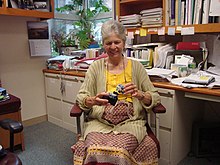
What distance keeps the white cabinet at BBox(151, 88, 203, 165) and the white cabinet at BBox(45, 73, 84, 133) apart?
1.03 metres

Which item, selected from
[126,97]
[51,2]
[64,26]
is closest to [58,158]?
[126,97]

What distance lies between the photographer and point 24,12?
2395 millimetres

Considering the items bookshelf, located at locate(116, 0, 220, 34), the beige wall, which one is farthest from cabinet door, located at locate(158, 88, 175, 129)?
the beige wall

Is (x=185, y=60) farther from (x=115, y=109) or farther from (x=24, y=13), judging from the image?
(x=24, y=13)

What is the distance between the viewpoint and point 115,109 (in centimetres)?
156

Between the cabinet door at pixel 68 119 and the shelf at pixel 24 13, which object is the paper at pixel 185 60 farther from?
the shelf at pixel 24 13

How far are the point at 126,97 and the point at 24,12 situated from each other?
1.58 m

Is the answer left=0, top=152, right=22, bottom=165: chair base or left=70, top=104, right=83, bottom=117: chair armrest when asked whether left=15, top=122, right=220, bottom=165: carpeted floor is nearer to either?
left=70, top=104, right=83, bottom=117: chair armrest

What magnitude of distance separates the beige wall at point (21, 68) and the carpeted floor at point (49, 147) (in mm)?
300

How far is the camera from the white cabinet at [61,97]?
2553mm

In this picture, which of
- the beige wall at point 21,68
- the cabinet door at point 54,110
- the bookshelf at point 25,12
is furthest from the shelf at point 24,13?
the cabinet door at point 54,110

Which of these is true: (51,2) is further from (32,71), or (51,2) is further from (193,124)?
(193,124)

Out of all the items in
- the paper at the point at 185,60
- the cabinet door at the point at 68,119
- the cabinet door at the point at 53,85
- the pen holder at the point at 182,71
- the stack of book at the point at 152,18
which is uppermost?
the stack of book at the point at 152,18

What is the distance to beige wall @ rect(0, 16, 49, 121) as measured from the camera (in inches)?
101
